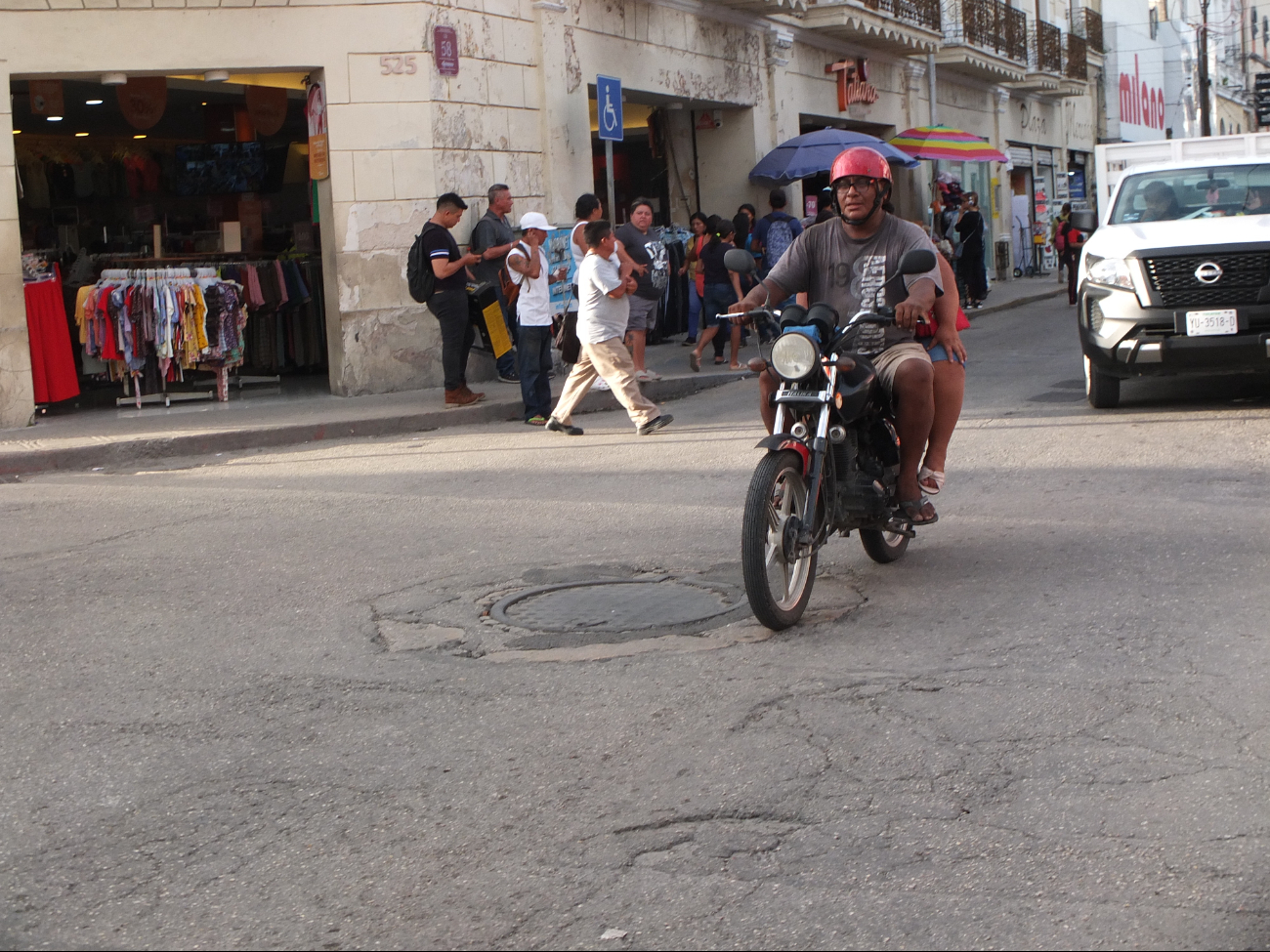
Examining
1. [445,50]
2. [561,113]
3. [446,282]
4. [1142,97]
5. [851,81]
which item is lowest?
[446,282]

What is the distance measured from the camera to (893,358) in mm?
6148

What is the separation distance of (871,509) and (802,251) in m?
1.21

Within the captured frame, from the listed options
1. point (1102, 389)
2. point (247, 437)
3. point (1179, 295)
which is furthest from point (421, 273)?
point (1179, 295)

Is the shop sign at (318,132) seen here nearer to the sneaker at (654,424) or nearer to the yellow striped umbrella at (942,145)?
the sneaker at (654,424)

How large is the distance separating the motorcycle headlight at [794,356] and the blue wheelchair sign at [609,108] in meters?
11.2

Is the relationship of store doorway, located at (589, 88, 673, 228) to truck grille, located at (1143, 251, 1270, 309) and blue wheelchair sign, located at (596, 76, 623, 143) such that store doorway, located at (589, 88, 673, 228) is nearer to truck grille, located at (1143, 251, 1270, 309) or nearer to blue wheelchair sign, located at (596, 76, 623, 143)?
blue wheelchair sign, located at (596, 76, 623, 143)

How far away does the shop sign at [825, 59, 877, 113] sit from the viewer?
25188 millimetres

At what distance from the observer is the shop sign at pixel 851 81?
2519cm

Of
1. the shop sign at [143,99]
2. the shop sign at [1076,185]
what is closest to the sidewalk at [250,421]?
the shop sign at [143,99]

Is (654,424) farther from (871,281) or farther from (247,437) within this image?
(871,281)

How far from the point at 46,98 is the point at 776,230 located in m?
8.48

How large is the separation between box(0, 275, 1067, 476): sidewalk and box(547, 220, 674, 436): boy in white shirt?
2260 mm

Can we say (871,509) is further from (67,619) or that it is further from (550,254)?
(550,254)

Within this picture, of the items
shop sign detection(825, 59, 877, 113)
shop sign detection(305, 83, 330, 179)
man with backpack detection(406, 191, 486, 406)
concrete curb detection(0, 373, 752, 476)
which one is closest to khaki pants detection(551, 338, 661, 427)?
concrete curb detection(0, 373, 752, 476)
